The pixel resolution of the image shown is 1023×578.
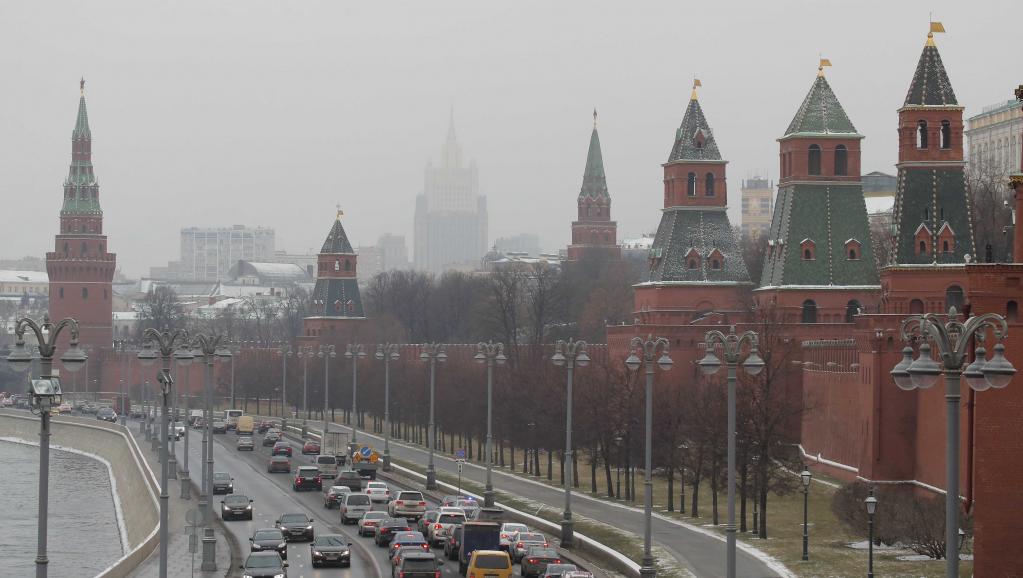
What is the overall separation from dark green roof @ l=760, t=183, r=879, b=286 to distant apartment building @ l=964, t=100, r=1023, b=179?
2257 inches

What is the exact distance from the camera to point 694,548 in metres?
48.5

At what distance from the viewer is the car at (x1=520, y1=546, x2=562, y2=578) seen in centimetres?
4381

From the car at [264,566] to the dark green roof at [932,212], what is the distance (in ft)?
112

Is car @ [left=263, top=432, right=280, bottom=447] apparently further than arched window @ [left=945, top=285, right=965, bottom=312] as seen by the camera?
Yes

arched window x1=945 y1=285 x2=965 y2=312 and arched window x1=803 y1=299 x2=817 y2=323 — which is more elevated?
arched window x1=945 y1=285 x2=965 y2=312

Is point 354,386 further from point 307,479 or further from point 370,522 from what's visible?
point 370,522

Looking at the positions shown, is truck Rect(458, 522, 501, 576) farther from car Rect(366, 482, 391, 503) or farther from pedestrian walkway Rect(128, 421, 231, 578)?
car Rect(366, 482, 391, 503)

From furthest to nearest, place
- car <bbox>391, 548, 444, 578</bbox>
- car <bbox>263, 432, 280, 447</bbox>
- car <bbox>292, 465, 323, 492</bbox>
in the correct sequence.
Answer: car <bbox>263, 432, 280, 447</bbox>
car <bbox>292, 465, 323, 492</bbox>
car <bbox>391, 548, 444, 578</bbox>

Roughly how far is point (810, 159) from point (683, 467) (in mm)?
30312

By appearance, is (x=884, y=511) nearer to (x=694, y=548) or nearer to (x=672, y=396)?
(x=694, y=548)

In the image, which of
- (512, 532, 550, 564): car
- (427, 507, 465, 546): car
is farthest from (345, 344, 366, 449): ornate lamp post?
(512, 532, 550, 564): car

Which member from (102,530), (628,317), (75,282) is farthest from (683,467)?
(75,282)

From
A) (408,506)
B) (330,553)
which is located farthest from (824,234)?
(330,553)

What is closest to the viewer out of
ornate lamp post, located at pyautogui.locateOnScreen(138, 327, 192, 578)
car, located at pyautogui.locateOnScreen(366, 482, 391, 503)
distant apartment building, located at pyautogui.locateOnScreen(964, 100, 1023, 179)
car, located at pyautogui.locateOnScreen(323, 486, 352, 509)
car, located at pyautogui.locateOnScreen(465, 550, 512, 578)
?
ornate lamp post, located at pyautogui.locateOnScreen(138, 327, 192, 578)
